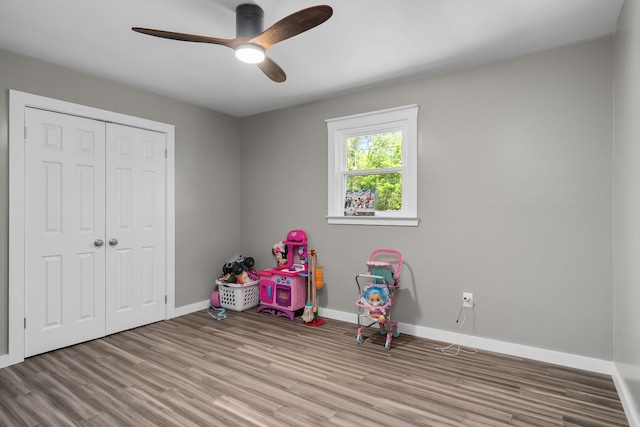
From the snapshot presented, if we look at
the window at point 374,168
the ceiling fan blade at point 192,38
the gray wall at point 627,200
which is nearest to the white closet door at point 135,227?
the ceiling fan blade at point 192,38

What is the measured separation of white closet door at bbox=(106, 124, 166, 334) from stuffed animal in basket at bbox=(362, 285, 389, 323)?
2380 millimetres

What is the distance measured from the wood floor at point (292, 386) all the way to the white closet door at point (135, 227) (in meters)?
0.50

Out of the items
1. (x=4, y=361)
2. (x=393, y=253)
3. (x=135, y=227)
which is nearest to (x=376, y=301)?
(x=393, y=253)

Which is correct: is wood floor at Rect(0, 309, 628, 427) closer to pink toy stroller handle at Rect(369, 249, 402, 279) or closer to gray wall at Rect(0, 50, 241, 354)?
pink toy stroller handle at Rect(369, 249, 402, 279)

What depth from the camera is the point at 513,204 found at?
2.91m

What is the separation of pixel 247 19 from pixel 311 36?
0.59 meters

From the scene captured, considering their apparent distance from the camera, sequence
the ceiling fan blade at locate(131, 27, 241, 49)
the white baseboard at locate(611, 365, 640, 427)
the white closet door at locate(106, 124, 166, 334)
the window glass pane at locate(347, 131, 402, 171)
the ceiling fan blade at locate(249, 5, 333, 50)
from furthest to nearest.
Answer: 1. the window glass pane at locate(347, 131, 402, 171)
2. the white closet door at locate(106, 124, 166, 334)
3. the ceiling fan blade at locate(131, 27, 241, 49)
4. the white baseboard at locate(611, 365, 640, 427)
5. the ceiling fan blade at locate(249, 5, 333, 50)

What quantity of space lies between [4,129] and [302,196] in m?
2.80

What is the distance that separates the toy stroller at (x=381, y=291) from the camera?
313cm

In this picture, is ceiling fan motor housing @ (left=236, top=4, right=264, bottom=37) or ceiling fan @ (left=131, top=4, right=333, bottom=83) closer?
ceiling fan @ (left=131, top=4, right=333, bottom=83)

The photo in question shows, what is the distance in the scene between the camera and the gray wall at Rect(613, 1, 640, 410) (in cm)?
183

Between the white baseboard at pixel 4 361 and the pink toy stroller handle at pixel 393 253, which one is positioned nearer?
the white baseboard at pixel 4 361

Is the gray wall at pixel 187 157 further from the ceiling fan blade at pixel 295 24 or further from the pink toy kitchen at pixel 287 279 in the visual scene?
the ceiling fan blade at pixel 295 24

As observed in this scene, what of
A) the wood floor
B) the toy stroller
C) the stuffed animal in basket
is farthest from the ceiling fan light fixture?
the wood floor
